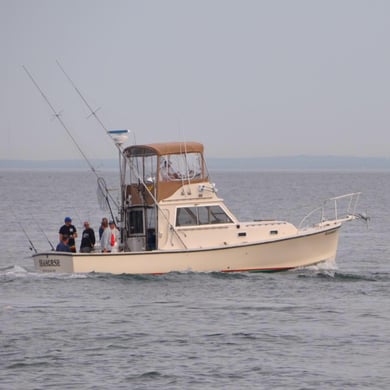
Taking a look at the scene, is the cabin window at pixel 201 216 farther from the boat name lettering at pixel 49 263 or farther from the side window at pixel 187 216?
the boat name lettering at pixel 49 263

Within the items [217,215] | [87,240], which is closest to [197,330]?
[217,215]

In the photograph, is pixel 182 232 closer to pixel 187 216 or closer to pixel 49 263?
pixel 187 216

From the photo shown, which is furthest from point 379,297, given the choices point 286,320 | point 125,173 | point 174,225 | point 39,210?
point 39,210

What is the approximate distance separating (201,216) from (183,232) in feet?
2.23

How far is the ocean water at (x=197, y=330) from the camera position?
A: 17.9 meters

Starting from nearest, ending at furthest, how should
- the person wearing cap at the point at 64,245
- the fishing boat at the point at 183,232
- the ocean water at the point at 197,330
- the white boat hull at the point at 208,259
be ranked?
the ocean water at the point at 197,330 < the white boat hull at the point at 208,259 < the fishing boat at the point at 183,232 < the person wearing cap at the point at 64,245

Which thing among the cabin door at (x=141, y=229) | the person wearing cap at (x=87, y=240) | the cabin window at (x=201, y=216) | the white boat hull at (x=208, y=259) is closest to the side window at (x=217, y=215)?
the cabin window at (x=201, y=216)

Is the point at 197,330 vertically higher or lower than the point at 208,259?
lower

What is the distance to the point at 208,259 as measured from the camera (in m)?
27.5

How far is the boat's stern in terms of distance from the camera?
27.1m

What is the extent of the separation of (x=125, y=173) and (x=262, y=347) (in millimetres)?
10372

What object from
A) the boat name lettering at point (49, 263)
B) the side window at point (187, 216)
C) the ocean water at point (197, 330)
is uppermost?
the side window at point (187, 216)

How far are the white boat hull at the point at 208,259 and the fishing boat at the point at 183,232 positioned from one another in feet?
0.08

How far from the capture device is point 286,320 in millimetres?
22234
